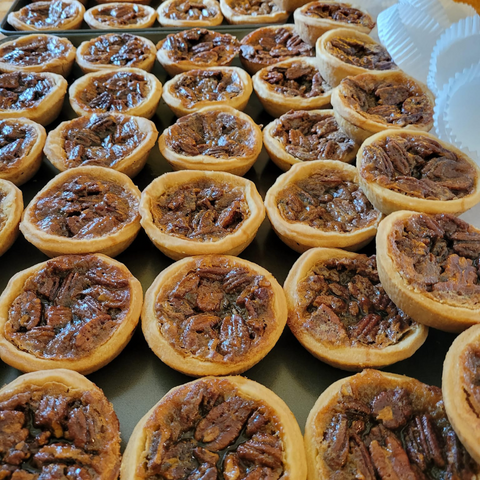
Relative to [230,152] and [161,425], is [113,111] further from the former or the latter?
[161,425]

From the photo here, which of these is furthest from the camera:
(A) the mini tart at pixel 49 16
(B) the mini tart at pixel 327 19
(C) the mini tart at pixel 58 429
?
(A) the mini tart at pixel 49 16

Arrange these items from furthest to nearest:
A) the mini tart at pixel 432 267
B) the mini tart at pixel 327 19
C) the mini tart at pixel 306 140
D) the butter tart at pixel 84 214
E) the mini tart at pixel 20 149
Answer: the mini tart at pixel 327 19 → the mini tart at pixel 306 140 → the mini tart at pixel 20 149 → the butter tart at pixel 84 214 → the mini tart at pixel 432 267

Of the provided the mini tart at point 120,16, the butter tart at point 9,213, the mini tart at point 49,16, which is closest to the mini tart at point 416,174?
the butter tart at point 9,213

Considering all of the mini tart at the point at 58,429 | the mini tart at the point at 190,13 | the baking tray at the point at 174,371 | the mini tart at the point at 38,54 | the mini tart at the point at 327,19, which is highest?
the mini tart at the point at 327,19

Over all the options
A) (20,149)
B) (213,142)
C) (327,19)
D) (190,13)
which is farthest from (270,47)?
(20,149)

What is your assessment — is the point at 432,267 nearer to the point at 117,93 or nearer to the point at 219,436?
the point at 219,436

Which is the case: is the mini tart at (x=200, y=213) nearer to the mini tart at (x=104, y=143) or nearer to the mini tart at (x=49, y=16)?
the mini tart at (x=104, y=143)
